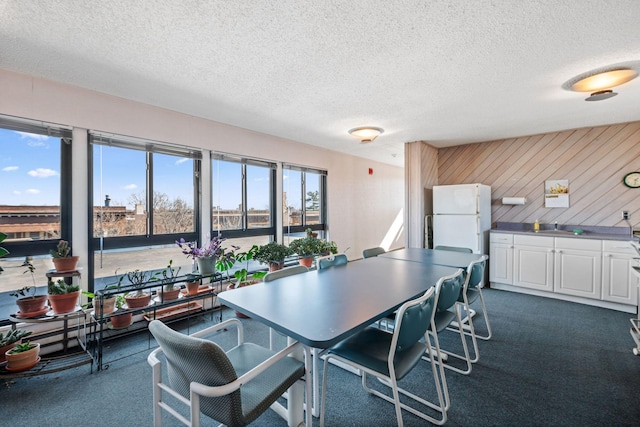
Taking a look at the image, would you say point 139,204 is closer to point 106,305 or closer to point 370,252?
point 106,305

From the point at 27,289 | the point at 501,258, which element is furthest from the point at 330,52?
the point at 501,258

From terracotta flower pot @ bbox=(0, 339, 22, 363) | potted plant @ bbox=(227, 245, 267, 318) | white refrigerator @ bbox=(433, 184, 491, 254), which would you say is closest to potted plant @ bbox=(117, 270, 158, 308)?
terracotta flower pot @ bbox=(0, 339, 22, 363)

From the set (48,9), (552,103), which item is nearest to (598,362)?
(552,103)

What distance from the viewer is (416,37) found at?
6.09 feet

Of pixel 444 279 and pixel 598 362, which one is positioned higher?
pixel 444 279

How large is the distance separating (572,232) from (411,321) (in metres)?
4.14

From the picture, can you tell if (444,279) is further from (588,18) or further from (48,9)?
(48,9)

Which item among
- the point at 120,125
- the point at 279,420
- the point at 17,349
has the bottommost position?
the point at 279,420

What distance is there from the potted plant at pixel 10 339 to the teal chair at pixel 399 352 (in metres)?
2.44

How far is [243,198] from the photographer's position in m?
3.98

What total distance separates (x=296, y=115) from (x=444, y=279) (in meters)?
2.46

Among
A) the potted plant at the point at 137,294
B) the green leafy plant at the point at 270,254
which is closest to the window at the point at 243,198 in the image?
the green leafy plant at the point at 270,254

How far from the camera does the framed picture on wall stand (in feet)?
13.8

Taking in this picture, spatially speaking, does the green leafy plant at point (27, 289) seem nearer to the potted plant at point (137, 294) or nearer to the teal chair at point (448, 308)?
the potted plant at point (137, 294)
